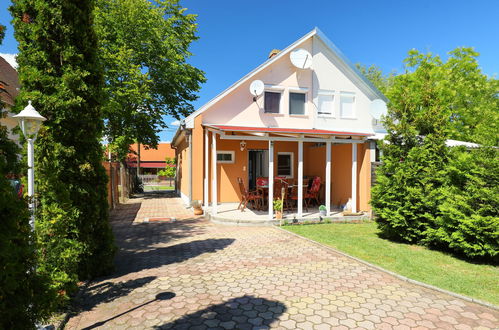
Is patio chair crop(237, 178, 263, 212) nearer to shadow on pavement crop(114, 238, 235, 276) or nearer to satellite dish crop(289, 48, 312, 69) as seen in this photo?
shadow on pavement crop(114, 238, 235, 276)

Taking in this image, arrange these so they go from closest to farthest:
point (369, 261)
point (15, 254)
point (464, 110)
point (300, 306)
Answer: point (15, 254) < point (300, 306) < point (369, 261) < point (464, 110)

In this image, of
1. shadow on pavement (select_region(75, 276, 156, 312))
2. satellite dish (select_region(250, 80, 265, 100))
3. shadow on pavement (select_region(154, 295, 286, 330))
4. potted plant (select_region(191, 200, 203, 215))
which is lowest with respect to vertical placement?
shadow on pavement (select_region(75, 276, 156, 312))

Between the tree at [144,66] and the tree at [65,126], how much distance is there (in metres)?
13.1

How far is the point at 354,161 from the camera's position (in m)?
11.9

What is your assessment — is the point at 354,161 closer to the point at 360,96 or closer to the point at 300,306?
the point at 360,96

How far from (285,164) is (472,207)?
934 cm

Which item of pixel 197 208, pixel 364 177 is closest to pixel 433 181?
pixel 364 177

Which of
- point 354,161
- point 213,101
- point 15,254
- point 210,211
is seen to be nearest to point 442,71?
point 354,161

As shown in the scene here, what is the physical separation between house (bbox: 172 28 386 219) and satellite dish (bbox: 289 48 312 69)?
0.05m

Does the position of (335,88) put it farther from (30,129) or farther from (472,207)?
(30,129)

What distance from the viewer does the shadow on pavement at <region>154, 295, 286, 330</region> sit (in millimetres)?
3845

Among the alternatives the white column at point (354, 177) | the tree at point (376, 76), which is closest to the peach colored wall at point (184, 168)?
the white column at point (354, 177)

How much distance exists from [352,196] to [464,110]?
641 inches

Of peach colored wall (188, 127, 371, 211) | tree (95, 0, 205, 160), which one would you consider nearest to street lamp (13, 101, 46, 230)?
peach colored wall (188, 127, 371, 211)
